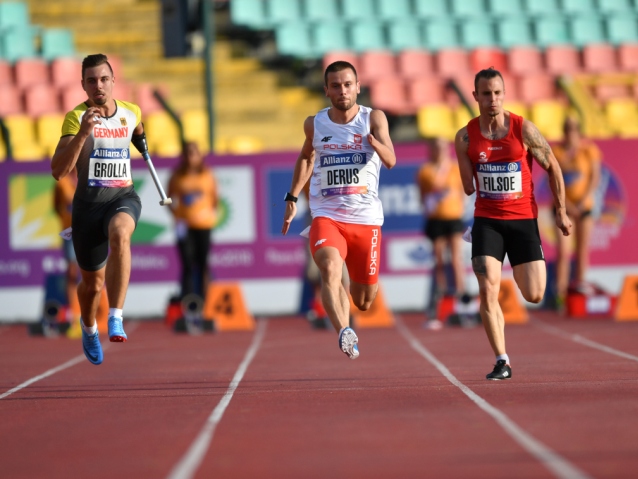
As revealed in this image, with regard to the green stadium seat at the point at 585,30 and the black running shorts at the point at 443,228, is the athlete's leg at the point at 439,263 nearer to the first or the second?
the black running shorts at the point at 443,228

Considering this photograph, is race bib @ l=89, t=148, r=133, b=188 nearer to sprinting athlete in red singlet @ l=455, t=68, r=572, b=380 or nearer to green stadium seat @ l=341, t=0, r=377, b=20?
sprinting athlete in red singlet @ l=455, t=68, r=572, b=380

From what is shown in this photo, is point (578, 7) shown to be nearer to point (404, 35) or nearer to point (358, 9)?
point (404, 35)

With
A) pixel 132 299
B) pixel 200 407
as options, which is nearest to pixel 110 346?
pixel 132 299

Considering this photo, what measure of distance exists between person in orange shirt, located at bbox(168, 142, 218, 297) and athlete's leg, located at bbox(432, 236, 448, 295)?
2.83 m

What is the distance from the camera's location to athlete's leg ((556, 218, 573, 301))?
53.6 ft

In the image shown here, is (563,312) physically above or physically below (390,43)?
below

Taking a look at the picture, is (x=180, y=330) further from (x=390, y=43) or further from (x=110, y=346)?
(x=390, y=43)

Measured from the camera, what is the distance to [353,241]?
8914mm

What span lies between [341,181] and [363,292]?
878 mm

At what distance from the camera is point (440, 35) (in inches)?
966

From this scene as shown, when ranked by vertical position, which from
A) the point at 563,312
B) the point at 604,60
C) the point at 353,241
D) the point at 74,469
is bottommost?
the point at 563,312

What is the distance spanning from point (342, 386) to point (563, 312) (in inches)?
346

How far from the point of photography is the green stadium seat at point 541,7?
25.5 metres

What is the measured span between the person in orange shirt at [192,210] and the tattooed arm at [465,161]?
721 centimetres
